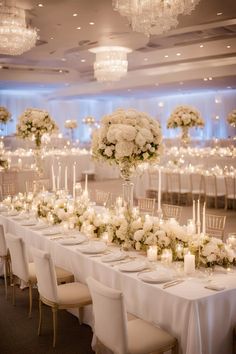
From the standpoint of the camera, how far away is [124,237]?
4699mm

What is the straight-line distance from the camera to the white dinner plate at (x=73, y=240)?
4.95m

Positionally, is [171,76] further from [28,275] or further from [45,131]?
[28,275]

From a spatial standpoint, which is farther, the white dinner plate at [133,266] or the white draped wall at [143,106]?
the white draped wall at [143,106]

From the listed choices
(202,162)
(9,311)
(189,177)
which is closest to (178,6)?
(9,311)

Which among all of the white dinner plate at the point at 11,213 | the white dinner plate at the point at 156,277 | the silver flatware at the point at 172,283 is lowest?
the silver flatware at the point at 172,283

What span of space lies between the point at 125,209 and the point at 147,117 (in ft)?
3.10

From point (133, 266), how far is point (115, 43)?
9.21m

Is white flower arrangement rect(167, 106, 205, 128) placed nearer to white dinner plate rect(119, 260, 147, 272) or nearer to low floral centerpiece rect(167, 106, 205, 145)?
low floral centerpiece rect(167, 106, 205, 145)

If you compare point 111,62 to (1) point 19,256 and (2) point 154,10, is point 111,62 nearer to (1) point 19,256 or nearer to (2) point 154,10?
(2) point 154,10

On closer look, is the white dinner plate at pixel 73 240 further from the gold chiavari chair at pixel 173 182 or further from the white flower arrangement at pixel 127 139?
the gold chiavari chair at pixel 173 182

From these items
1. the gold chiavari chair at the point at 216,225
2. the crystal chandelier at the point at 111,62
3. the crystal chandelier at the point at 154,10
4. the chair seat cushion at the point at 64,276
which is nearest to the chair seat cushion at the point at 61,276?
the chair seat cushion at the point at 64,276

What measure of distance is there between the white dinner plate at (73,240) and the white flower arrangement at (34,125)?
10.4 feet

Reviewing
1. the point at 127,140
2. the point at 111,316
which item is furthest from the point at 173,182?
the point at 111,316

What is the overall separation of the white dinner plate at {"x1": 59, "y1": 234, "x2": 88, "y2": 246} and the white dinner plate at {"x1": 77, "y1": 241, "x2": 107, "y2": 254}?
5.3 inches
